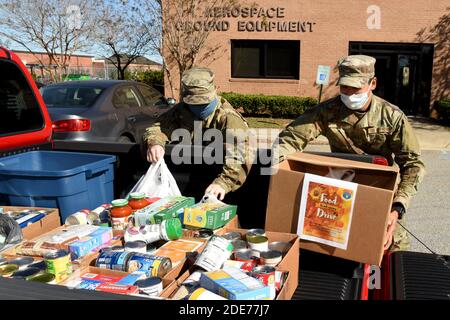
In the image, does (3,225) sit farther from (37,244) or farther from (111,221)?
(111,221)

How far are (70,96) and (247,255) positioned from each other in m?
6.34

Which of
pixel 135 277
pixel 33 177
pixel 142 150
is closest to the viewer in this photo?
pixel 135 277

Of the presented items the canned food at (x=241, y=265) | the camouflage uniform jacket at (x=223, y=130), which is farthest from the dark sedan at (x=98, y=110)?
the canned food at (x=241, y=265)

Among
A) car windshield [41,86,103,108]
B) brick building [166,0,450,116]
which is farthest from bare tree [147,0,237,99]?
car windshield [41,86,103,108]

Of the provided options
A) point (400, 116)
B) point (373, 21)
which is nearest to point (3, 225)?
point (400, 116)

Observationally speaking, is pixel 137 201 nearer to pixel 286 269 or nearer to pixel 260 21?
pixel 286 269

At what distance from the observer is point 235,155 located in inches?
109

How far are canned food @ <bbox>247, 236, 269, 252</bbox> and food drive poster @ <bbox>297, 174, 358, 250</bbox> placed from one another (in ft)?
0.65

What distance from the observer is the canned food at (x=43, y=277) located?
66.1 inches

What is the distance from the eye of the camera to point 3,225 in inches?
89.4

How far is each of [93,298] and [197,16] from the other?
16.4 metres

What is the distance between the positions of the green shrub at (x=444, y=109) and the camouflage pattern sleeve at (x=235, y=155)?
47.2 feet

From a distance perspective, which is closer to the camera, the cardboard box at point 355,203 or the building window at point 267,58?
the cardboard box at point 355,203

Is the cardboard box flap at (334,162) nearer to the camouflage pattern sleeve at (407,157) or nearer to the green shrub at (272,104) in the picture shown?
the camouflage pattern sleeve at (407,157)
